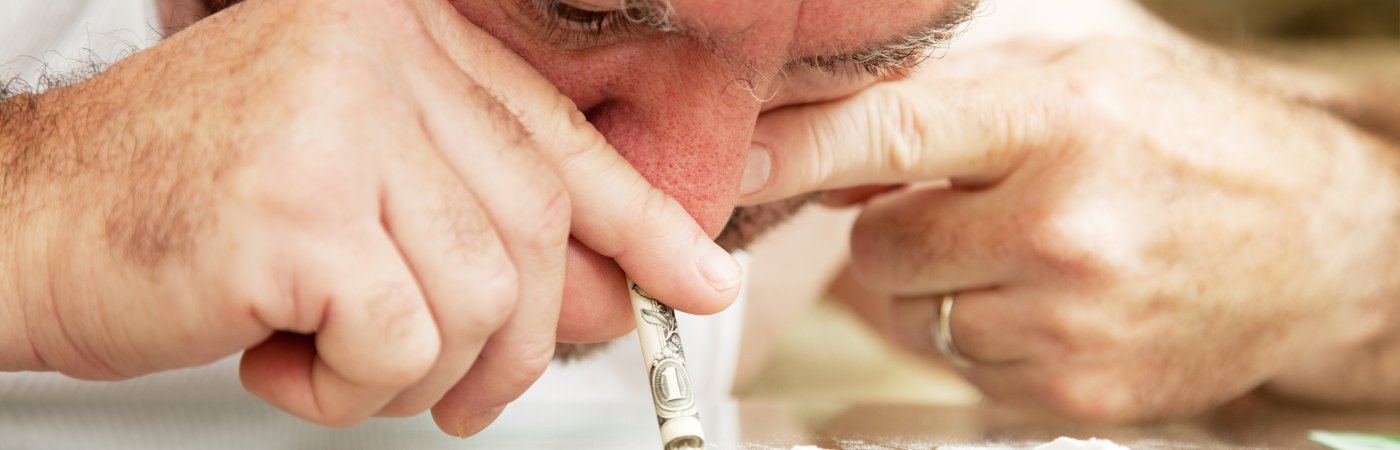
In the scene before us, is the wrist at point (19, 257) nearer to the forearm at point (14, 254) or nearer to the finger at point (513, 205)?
the forearm at point (14, 254)

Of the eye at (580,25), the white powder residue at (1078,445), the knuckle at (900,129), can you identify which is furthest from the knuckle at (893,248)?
the eye at (580,25)

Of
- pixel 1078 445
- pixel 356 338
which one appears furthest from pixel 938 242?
pixel 356 338

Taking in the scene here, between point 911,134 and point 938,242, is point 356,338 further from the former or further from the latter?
point 938,242

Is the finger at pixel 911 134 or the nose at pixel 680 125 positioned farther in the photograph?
the finger at pixel 911 134

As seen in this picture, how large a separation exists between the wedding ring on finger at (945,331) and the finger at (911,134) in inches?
5.0

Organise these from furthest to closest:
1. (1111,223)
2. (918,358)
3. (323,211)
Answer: (918,358), (1111,223), (323,211)

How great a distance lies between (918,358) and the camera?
1718 mm

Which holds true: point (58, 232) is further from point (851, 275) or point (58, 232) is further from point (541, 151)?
point (851, 275)

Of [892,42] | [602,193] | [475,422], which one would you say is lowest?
[475,422]

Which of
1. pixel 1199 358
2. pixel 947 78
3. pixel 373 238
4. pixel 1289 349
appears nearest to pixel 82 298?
pixel 373 238

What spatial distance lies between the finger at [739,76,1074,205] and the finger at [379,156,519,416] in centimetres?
30

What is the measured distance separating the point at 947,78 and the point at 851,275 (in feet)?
2.82

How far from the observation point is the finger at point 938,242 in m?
0.92

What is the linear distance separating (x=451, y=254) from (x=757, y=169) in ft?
1.07
